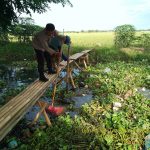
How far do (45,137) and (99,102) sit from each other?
356cm

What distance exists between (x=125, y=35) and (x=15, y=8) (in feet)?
46.3

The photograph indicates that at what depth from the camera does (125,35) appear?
2486 cm

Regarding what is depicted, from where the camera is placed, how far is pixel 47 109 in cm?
838

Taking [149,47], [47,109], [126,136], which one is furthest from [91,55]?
[126,136]

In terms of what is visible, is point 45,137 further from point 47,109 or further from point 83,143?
point 47,109

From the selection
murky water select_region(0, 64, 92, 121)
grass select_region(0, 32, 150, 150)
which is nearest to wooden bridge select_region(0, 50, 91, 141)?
grass select_region(0, 32, 150, 150)

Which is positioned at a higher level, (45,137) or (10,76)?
(45,137)

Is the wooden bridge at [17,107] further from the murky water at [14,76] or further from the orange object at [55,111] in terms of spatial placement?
the murky water at [14,76]

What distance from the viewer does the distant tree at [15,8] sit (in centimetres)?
1196

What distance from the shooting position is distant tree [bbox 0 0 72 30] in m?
12.0

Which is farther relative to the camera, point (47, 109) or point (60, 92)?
point (60, 92)

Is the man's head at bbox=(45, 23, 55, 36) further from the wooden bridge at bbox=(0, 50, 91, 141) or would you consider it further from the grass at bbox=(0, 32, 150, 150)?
the grass at bbox=(0, 32, 150, 150)

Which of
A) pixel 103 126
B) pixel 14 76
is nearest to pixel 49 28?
pixel 103 126

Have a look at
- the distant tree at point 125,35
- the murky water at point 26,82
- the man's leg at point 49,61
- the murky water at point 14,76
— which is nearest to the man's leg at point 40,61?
the man's leg at point 49,61
